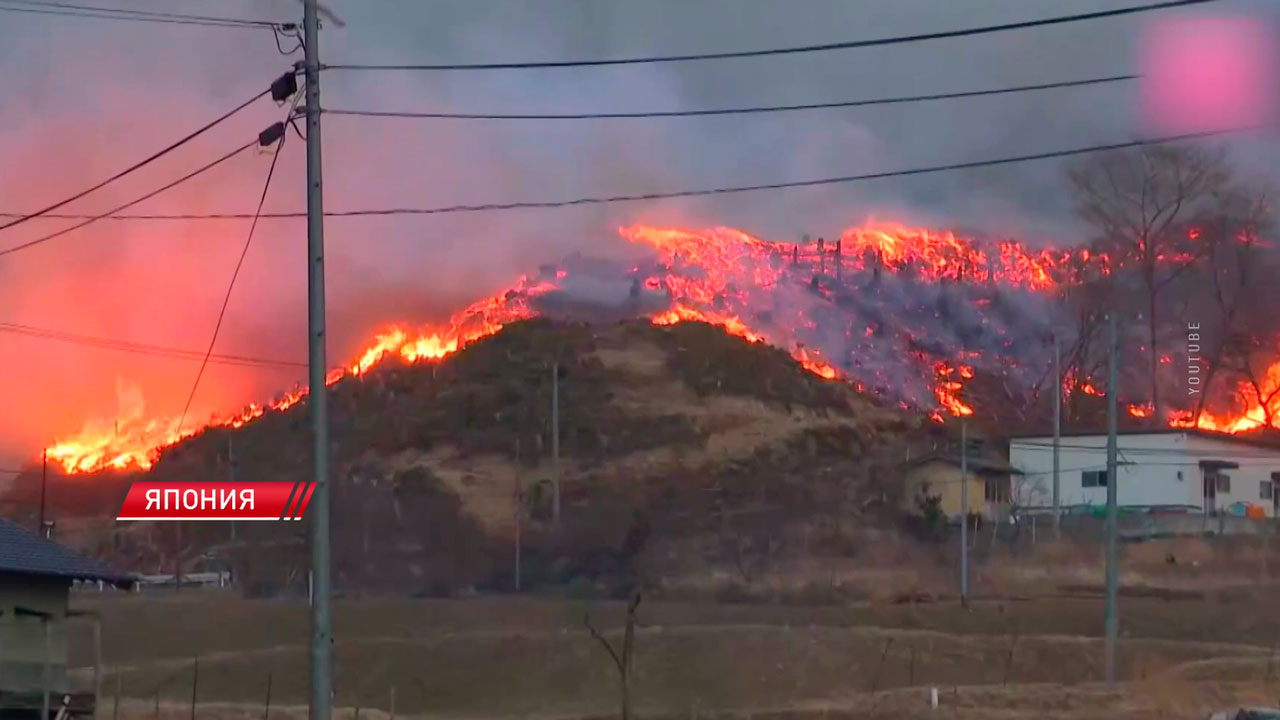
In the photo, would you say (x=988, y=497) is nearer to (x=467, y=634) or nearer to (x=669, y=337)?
(x=467, y=634)

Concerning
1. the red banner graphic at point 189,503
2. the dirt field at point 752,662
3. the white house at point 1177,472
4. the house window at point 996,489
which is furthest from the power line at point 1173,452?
the red banner graphic at point 189,503

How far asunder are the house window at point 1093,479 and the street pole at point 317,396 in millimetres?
75664

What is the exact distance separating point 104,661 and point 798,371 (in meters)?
101

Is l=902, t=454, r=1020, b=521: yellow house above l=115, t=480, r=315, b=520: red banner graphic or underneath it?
underneath

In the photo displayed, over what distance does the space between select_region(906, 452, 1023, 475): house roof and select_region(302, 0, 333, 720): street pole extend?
78.0 metres

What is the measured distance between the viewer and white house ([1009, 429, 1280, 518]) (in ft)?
283

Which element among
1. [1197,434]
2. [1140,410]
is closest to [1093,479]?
[1197,434]

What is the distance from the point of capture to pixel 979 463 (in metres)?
94.2

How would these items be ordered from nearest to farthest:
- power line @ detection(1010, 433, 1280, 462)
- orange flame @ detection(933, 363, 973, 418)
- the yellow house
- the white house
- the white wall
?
the white house < power line @ detection(1010, 433, 1280, 462) < the white wall < the yellow house < orange flame @ detection(933, 363, 973, 418)

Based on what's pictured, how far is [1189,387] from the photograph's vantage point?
4552 inches

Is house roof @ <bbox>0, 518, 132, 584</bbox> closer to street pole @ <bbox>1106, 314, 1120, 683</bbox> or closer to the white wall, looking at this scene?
street pole @ <bbox>1106, 314, 1120, 683</bbox>

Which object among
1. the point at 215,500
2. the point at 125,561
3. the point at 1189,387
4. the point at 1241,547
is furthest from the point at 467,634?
the point at 1189,387

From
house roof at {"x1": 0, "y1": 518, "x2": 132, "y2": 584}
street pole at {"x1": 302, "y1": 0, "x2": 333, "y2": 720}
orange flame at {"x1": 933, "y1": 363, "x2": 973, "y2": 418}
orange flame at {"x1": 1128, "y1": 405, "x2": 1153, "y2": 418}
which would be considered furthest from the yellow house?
street pole at {"x1": 302, "y1": 0, "x2": 333, "y2": 720}

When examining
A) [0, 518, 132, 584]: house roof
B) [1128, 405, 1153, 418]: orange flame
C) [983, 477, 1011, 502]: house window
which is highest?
[1128, 405, 1153, 418]: orange flame
